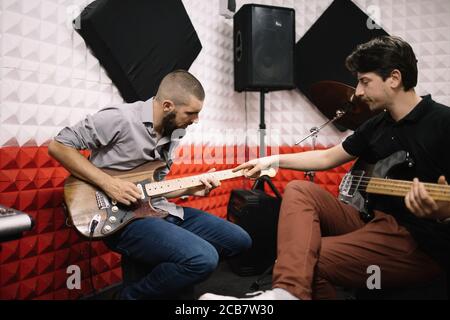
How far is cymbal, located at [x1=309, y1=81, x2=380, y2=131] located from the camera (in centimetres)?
210

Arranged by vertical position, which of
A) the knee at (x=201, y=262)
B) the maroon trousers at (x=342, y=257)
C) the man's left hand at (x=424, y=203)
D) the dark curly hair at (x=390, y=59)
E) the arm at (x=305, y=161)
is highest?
the dark curly hair at (x=390, y=59)

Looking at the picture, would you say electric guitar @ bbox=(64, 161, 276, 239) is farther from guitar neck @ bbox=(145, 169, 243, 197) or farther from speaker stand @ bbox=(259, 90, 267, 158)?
speaker stand @ bbox=(259, 90, 267, 158)

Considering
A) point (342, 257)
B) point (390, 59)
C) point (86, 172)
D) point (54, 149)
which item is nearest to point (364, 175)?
point (342, 257)

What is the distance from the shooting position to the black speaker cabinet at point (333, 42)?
302 centimetres

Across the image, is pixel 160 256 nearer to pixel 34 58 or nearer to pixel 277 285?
pixel 277 285

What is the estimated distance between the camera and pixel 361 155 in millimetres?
1601

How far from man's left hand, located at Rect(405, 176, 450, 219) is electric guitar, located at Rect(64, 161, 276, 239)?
104 cm

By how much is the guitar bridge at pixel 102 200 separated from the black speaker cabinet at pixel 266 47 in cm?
168

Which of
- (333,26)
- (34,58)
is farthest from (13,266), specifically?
(333,26)

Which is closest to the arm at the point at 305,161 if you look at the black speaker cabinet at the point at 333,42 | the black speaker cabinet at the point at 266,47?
the black speaker cabinet at the point at 266,47

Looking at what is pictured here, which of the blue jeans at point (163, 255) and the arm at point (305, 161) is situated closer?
the blue jeans at point (163, 255)

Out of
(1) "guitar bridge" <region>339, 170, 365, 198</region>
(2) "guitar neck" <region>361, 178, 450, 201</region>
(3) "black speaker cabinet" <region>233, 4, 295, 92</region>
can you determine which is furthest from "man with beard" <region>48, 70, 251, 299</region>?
(3) "black speaker cabinet" <region>233, 4, 295, 92</region>

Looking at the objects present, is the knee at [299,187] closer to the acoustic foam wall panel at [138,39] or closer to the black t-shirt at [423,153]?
the black t-shirt at [423,153]

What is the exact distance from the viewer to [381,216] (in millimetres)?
1307
